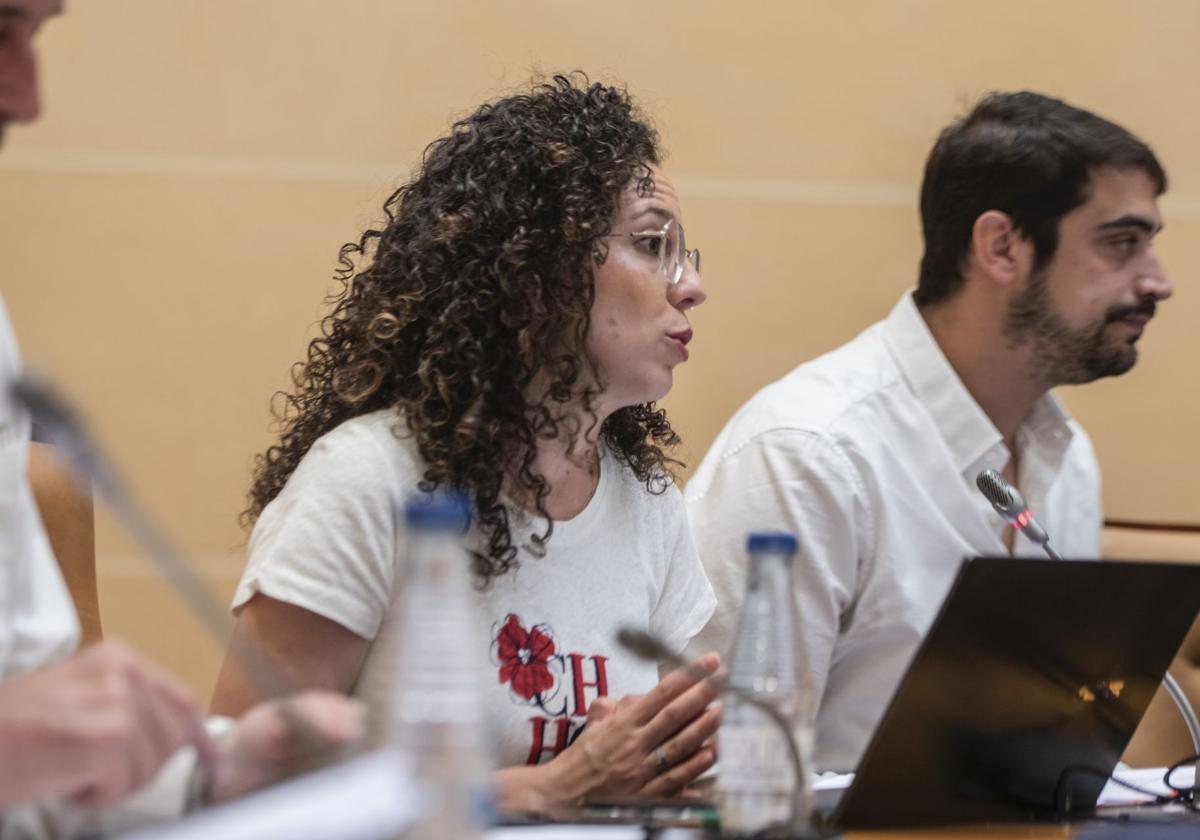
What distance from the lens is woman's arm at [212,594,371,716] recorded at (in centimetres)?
155

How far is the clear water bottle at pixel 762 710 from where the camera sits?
3.78ft

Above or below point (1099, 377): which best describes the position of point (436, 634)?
above

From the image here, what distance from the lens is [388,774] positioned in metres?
0.84

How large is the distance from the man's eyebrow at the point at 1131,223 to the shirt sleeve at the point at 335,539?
155 centimetres

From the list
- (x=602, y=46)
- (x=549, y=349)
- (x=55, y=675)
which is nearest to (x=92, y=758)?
(x=55, y=675)

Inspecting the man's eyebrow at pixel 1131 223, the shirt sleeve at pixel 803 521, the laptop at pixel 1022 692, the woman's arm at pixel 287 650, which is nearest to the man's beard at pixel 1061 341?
the man's eyebrow at pixel 1131 223

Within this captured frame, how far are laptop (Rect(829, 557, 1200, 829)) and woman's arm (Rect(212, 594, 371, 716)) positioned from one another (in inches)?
21.6

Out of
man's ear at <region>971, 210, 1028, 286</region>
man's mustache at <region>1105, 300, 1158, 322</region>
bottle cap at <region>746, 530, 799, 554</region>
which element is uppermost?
man's ear at <region>971, 210, 1028, 286</region>

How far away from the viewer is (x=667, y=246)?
1899 millimetres

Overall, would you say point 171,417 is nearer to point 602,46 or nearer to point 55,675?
point 602,46

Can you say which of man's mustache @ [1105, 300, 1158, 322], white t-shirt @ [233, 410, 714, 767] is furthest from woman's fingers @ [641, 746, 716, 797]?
man's mustache @ [1105, 300, 1158, 322]

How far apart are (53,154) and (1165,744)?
2.09 meters

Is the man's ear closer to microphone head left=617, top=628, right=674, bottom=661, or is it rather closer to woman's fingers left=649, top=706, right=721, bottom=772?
woman's fingers left=649, top=706, right=721, bottom=772

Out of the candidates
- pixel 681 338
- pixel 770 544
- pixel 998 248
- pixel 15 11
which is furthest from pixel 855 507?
pixel 15 11
